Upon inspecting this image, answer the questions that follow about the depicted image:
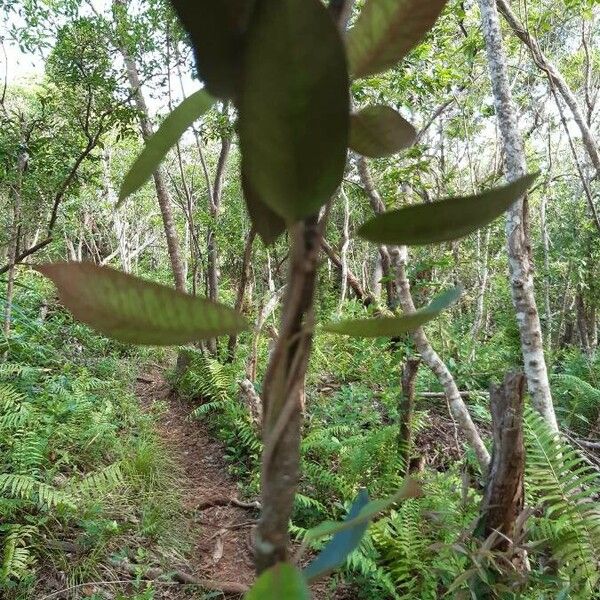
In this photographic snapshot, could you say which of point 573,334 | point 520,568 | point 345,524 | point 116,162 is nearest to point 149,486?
point 520,568

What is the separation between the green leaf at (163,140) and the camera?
34 cm

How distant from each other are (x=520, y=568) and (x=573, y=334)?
7.03m

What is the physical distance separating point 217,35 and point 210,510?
3.84 meters

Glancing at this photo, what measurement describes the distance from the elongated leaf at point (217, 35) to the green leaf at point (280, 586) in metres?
0.25

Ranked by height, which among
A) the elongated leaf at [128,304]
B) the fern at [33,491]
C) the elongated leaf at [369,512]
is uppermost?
the elongated leaf at [128,304]

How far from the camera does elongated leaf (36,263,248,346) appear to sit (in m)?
0.26

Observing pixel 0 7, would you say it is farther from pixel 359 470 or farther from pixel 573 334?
pixel 573 334

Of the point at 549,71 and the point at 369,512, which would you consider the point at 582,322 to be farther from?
the point at 369,512

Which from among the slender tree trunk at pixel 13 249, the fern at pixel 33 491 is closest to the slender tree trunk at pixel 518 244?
the fern at pixel 33 491

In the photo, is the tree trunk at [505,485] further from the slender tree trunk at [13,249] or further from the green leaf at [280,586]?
the slender tree trunk at [13,249]

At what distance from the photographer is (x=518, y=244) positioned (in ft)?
8.57

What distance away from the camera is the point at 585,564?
7.19 feet

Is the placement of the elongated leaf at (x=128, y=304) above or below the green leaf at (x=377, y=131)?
below

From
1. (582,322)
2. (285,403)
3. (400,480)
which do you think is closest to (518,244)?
(400,480)
